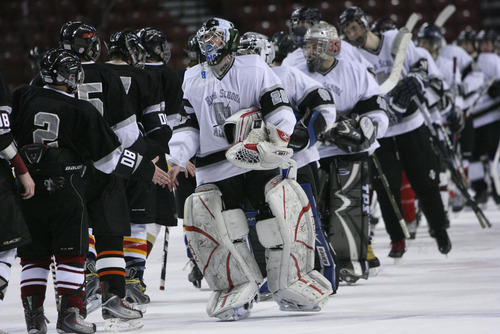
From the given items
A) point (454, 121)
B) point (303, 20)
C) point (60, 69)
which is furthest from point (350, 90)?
point (454, 121)

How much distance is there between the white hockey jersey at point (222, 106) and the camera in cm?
421

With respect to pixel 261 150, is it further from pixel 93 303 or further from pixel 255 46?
pixel 93 303

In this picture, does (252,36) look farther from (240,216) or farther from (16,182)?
(16,182)

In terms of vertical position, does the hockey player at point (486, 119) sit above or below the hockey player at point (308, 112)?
below

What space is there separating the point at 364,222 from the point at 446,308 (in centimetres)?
129

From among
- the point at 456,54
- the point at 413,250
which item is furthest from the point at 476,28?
the point at 413,250

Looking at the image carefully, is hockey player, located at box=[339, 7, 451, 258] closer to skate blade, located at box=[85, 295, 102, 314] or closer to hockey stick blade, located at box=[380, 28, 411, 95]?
hockey stick blade, located at box=[380, 28, 411, 95]

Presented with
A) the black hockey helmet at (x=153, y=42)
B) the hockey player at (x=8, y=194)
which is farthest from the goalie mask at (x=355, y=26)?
the hockey player at (x=8, y=194)

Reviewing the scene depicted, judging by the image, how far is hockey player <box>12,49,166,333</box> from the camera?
12.6 ft

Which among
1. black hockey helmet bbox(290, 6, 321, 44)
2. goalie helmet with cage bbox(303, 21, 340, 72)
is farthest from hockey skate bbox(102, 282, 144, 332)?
black hockey helmet bbox(290, 6, 321, 44)

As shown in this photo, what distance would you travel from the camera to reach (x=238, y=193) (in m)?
4.29

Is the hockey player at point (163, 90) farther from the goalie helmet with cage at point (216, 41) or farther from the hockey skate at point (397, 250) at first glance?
the hockey skate at point (397, 250)

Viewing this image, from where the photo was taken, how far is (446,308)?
4.18 meters

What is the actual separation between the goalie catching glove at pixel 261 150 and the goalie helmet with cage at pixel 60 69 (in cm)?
70
